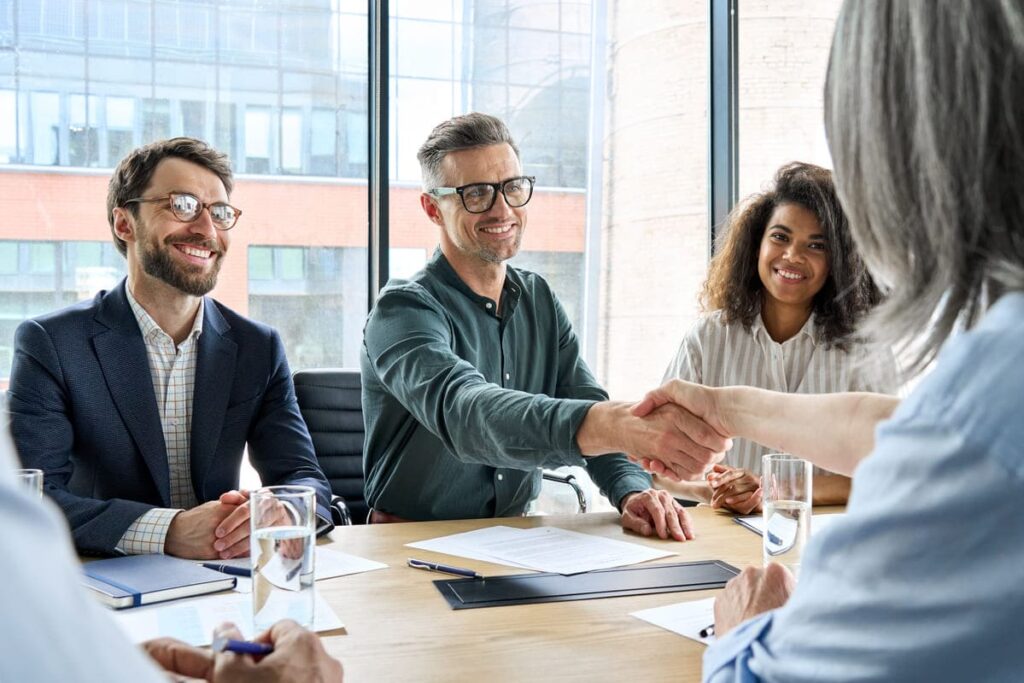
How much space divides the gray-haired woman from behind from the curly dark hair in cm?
204

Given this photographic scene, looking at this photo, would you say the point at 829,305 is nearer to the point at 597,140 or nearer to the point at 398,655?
the point at 597,140

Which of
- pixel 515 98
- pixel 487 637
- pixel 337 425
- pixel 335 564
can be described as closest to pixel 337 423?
pixel 337 425

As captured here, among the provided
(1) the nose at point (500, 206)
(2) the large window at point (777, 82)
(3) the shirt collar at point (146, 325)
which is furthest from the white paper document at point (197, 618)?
(2) the large window at point (777, 82)

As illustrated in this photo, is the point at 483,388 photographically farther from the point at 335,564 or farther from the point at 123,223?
the point at 123,223

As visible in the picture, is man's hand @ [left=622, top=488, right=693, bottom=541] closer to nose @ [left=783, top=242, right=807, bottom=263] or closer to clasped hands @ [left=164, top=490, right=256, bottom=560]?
clasped hands @ [left=164, top=490, right=256, bottom=560]

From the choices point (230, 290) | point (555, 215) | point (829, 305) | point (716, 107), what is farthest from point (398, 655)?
point (716, 107)

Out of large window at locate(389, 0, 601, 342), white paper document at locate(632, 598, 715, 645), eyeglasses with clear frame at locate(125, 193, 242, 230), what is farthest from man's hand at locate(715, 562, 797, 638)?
large window at locate(389, 0, 601, 342)

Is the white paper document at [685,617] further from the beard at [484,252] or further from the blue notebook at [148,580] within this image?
the beard at [484,252]

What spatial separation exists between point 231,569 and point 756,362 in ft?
5.88

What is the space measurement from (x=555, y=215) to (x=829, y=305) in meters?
1.66

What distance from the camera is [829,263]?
2869 millimetres

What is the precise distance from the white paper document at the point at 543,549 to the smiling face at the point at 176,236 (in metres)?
1.14

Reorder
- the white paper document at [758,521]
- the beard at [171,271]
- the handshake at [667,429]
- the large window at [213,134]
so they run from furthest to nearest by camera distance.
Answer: the large window at [213,134]
the beard at [171,271]
the white paper document at [758,521]
the handshake at [667,429]

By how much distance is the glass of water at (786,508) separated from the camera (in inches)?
58.4
